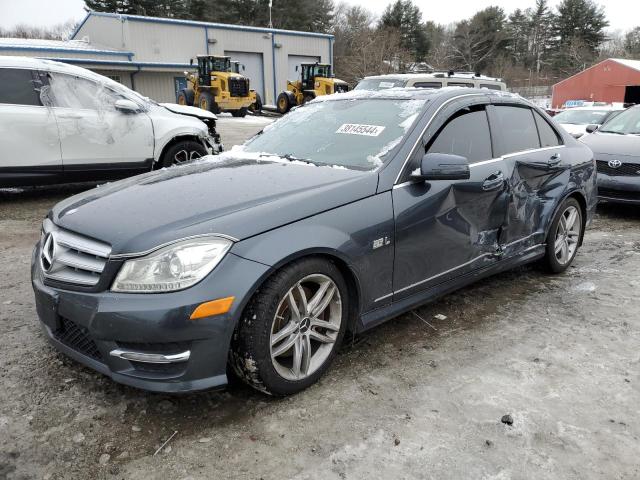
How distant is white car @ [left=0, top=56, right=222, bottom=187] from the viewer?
6.25 metres

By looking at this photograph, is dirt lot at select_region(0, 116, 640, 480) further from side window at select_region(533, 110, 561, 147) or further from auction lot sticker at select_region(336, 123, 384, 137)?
side window at select_region(533, 110, 561, 147)

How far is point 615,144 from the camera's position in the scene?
7.07m

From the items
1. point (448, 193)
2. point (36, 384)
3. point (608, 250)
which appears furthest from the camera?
point (608, 250)

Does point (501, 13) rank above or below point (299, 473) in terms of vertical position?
above

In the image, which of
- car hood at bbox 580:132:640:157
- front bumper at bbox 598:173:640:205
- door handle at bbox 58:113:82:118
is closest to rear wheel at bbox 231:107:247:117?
door handle at bbox 58:113:82:118

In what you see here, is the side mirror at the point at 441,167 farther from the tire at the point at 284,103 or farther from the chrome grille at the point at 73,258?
the tire at the point at 284,103

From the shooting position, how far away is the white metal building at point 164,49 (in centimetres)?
3047

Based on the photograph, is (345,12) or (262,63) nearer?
(262,63)

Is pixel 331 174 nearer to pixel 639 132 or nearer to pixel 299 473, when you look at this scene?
pixel 299 473

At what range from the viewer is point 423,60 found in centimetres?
5816

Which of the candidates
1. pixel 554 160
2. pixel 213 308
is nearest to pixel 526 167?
pixel 554 160

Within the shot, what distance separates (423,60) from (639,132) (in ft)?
178

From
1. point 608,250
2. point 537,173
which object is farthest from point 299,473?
point 608,250

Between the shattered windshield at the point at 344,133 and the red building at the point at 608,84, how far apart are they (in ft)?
106
